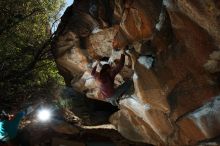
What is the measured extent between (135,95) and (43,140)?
16.9ft

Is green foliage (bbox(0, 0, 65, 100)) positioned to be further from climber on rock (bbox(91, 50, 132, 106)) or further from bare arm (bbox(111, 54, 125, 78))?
bare arm (bbox(111, 54, 125, 78))

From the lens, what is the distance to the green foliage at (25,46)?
52.6 ft

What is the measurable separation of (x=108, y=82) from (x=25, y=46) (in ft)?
18.7

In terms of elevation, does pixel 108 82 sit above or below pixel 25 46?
below

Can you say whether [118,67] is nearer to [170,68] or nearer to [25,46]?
[170,68]

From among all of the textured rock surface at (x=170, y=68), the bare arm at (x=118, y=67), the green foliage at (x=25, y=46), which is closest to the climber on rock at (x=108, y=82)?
the bare arm at (x=118, y=67)

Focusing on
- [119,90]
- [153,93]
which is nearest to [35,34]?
[119,90]

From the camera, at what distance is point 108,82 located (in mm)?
13406

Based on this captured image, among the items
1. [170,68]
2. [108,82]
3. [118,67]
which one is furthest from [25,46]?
[170,68]

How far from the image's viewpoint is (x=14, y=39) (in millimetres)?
16453

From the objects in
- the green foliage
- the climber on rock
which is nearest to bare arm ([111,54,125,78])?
the climber on rock

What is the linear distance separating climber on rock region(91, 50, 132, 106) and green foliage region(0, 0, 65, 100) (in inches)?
169

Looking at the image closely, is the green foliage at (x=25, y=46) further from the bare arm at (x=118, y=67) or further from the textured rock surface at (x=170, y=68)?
the bare arm at (x=118, y=67)

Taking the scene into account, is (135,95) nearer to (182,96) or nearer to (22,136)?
(182,96)
